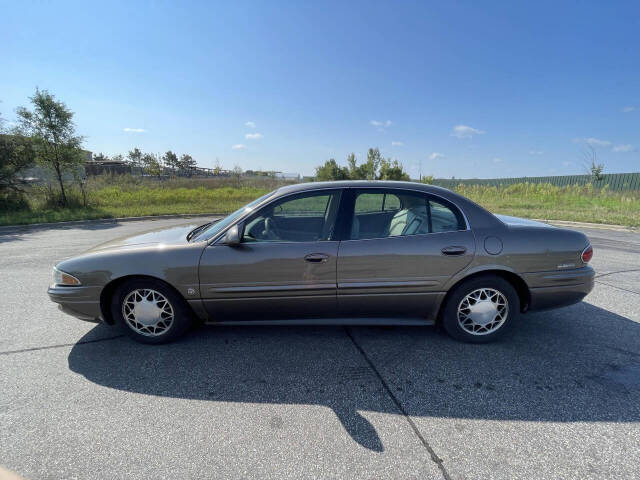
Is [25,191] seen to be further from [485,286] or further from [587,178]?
[587,178]

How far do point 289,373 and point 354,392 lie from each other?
22.3 inches

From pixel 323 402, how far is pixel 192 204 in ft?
57.4

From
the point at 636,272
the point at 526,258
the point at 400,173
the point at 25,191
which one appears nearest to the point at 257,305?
the point at 526,258

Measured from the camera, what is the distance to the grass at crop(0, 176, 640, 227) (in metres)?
12.2

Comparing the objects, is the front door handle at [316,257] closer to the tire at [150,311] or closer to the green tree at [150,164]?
the tire at [150,311]

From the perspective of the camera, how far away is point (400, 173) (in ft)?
116

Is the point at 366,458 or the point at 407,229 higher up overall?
the point at 407,229

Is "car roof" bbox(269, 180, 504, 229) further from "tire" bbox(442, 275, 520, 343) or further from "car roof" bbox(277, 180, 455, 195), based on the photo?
"tire" bbox(442, 275, 520, 343)

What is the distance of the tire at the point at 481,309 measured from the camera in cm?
277

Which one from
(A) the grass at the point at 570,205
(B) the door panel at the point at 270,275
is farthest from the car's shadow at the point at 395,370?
(A) the grass at the point at 570,205

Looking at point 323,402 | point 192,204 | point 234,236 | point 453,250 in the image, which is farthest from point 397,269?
point 192,204

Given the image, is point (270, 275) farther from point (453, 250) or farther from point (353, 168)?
point (353, 168)

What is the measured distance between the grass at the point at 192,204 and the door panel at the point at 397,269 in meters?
12.0

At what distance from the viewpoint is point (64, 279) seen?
279 cm
